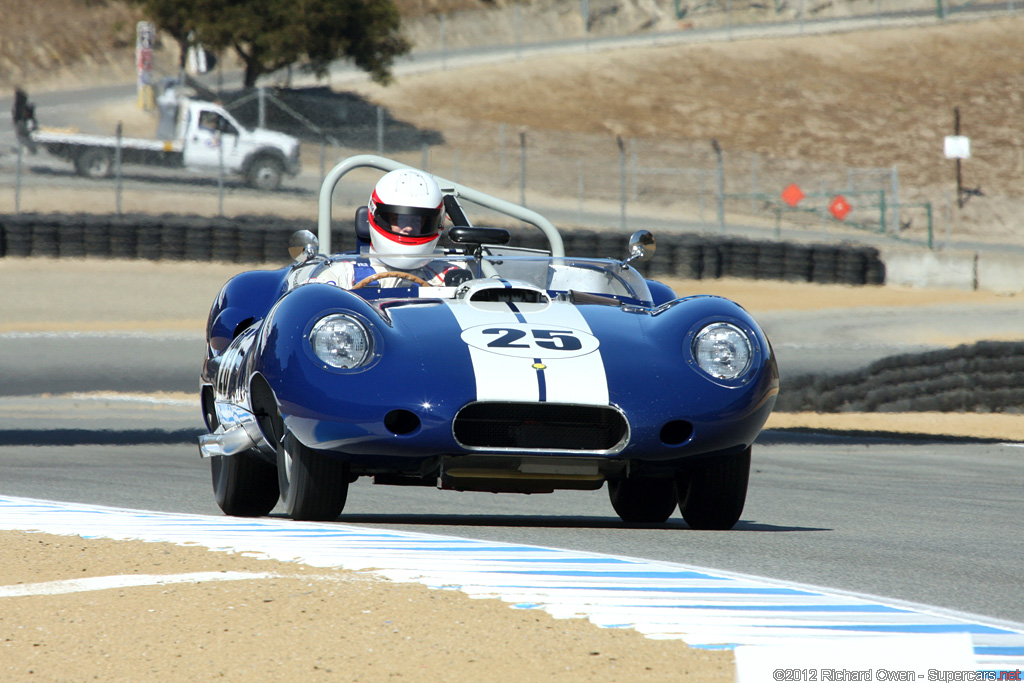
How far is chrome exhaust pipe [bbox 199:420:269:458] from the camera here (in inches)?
233

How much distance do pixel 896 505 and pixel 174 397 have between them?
1013 cm

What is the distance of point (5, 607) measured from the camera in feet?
13.1

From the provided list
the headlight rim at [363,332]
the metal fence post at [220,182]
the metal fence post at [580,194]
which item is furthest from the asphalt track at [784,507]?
the metal fence post at [580,194]

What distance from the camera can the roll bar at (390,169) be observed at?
748 centimetres

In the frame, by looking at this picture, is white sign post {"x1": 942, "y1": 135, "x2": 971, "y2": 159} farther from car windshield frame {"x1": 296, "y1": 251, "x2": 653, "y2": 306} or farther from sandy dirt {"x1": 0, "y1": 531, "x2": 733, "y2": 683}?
sandy dirt {"x1": 0, "y1": 531, "x2": 733, "y2": 683}

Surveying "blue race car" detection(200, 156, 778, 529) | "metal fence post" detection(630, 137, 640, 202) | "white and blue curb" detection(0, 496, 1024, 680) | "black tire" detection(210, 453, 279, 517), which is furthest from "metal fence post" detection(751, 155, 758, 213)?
"white and blue curb" detection(0, 496, 1024, 680)

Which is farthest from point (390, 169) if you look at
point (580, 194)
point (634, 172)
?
point (634, 172)

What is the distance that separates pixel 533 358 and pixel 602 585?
4.40 ft

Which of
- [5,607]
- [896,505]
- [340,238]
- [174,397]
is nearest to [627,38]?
[340,238]

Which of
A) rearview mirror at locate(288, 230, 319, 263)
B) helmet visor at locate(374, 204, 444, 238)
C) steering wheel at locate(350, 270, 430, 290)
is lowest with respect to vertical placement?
steering wheel at locate(350, 270, 430, 290)

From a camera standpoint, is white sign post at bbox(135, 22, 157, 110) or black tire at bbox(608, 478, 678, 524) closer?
black tire at bbox(608, 478, 678, 524)

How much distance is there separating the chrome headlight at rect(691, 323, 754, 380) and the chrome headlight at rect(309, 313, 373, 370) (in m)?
1.23

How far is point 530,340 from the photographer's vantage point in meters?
5.52

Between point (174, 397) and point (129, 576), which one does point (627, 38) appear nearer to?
point (174, 397)
